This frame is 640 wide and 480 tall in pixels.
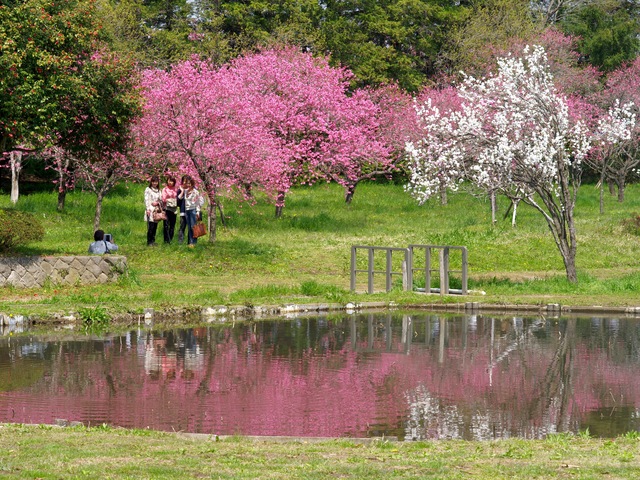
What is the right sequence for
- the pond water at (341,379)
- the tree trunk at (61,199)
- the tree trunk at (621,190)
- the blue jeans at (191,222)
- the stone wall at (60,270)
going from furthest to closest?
1. the tree trunk at (621,190)
2. the tree trunk at (61,199)
3. the blue jeans at (191,222)
4. the stone wall at (60,270)
5. the pond water at (341,379)

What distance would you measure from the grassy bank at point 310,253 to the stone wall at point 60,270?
0.40 metres

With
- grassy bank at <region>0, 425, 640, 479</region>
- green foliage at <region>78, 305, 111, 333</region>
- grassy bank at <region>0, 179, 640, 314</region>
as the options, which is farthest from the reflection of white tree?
grassy bank at <region>0, 179, 640, 314</region>

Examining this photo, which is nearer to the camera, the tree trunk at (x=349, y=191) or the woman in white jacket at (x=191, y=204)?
the woman in white jacket at (x=191, y=204)

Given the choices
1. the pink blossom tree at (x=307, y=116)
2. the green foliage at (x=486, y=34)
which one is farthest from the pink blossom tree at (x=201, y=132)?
the green foliage at (x=486, y=34)

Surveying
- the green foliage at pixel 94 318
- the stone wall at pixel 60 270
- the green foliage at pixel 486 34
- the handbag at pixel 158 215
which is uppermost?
the green foliage at pixel 486 34

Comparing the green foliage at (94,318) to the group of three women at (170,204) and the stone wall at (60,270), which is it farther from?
the group of three women at (170,204)

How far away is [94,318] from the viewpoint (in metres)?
19.7

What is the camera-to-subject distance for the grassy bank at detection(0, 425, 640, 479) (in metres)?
8.05

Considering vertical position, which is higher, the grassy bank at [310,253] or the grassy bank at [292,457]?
the grassy bank at [310,253]

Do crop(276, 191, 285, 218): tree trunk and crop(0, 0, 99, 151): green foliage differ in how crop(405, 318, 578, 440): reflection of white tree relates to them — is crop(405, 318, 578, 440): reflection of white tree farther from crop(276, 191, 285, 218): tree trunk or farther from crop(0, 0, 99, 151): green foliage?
crop(276, 191, 285, 218): tree trunk

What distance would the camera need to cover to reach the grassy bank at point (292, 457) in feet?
26.4

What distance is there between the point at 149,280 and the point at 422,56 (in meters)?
49.0

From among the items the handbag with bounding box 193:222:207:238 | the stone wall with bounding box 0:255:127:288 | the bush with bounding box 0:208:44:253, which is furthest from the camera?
the handbag with bounding box 193:222:207:238

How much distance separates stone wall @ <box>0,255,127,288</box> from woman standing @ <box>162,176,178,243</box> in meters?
6.53
